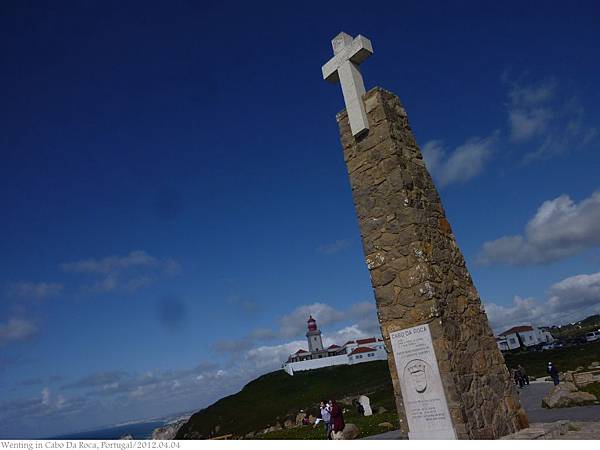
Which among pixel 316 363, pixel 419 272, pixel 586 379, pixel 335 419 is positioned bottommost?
pixel 586 379

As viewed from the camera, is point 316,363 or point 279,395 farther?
point 316,363

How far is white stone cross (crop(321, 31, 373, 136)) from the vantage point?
34.3 feet

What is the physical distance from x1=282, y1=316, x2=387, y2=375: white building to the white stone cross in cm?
9670

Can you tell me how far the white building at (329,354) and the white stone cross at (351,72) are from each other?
96.7 metres

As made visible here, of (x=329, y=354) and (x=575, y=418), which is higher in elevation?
(x=329, y=354)

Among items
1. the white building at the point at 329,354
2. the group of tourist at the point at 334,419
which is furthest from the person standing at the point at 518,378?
the white building at the point at 329,354

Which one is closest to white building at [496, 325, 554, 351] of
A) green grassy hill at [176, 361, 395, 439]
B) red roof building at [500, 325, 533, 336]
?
red roof building at [500, 325, 533, 336]

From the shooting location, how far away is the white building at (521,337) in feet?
356

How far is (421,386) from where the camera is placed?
8820mm

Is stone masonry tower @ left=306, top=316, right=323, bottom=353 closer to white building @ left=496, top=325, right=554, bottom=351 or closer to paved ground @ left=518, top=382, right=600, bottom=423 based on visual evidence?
white building @ left=496, top=325, right=554, bottom=351

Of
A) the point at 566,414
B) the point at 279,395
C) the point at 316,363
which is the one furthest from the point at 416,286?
the point at 316,363

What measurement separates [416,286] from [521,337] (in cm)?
11432

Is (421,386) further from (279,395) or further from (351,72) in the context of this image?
(279,395)

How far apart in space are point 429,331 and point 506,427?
96.9 inches
